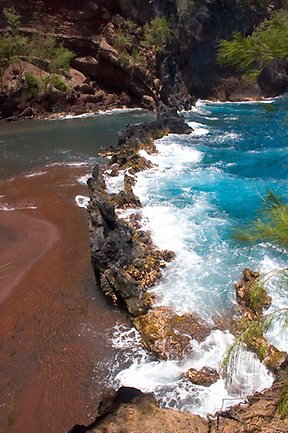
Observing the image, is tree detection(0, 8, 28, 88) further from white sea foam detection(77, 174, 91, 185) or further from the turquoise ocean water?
white sea foam detection(77, 174, 91, 185)

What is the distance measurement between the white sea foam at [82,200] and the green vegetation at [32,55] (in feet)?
102

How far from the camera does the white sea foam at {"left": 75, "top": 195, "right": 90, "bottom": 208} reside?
2108 cm

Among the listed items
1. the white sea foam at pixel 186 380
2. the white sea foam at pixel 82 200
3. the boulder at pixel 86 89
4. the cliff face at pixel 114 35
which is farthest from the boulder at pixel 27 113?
the white sea foam at pixel 186 380

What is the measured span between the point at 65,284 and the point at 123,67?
50608mm

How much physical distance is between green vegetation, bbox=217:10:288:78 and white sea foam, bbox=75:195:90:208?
15981 millimetres

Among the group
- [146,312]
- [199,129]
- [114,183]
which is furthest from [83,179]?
[199,129]

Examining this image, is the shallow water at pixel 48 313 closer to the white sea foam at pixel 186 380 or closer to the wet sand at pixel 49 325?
the wet sand at pixel 49 325

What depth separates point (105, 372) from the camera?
9961mm

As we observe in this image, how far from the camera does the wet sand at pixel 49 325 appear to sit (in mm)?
9000

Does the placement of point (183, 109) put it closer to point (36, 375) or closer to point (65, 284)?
point (65, 284)

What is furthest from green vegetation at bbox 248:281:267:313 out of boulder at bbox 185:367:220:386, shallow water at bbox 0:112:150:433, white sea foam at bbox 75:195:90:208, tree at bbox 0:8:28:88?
tree at bbox 0:8:28:88

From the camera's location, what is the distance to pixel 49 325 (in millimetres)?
11594

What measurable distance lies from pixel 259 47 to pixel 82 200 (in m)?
17.2

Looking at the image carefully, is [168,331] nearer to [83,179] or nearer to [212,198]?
[212,198]
